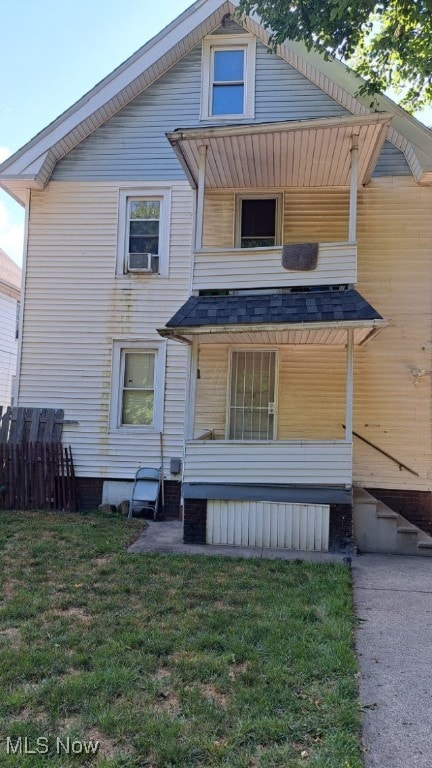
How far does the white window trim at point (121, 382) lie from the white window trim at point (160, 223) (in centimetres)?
133

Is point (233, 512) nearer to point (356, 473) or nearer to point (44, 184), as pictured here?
point (356, 473)

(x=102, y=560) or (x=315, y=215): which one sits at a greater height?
(x=315, y=215)

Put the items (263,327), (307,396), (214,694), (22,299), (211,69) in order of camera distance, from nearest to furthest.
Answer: (214,694)
(263,327)
(307,396)
(211,69)
(22,299)

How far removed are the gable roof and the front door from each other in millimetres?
4488

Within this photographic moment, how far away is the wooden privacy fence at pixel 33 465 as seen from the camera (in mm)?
9266

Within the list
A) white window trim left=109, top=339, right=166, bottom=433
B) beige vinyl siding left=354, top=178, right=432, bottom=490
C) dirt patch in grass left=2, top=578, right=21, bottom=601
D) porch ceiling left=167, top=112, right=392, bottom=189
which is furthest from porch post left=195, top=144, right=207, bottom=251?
dirt patch in grass left=2, top=578, right=21, bottom=601

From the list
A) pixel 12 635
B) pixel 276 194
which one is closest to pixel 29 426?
pixel 12 635

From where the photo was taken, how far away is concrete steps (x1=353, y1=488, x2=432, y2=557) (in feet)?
24.2

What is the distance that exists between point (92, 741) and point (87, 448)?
700cm

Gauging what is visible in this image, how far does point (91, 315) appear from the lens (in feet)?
31.9

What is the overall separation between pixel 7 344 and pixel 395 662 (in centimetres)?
1851

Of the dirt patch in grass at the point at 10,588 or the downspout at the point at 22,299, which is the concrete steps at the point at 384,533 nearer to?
the dirt patch in grass at the point at 10,588

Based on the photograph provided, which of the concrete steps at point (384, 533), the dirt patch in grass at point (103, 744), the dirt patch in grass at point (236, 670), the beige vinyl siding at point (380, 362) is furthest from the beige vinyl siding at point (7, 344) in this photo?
the dirt patch in grass at point (103, 744)

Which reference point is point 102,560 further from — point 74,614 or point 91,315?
point 91,315
